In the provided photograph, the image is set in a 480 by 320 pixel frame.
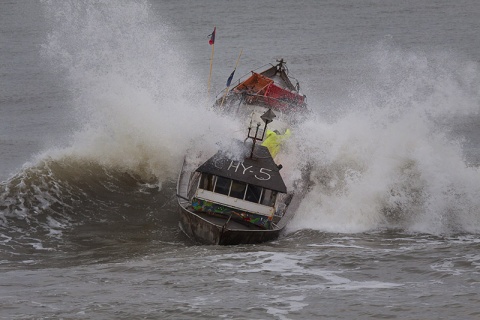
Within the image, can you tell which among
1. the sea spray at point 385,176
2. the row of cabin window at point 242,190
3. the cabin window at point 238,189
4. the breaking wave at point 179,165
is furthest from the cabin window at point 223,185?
the sea spray at point 385,176

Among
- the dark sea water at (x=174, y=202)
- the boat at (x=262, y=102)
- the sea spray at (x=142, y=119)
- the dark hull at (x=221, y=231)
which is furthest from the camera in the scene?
the boat at (x=262, y=102)

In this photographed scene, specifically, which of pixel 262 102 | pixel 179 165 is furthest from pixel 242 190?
pixel 262 102

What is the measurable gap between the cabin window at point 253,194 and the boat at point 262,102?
19.5 feet

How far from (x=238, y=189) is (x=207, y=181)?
2.87 feet

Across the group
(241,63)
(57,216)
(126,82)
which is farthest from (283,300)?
(241,63)

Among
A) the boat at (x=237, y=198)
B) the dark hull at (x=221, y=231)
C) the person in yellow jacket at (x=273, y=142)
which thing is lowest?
the dark hull at (x=221, y=231)

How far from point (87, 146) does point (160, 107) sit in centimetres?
326

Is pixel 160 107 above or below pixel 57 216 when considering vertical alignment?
above

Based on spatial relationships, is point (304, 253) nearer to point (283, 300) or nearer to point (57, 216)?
point (283, 300)

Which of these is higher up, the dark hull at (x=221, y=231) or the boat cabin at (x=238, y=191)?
the boat cabin at (x=238, y=191)

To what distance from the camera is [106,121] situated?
2883 cm

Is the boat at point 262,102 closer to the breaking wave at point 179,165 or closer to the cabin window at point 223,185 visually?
the breaking wave at point 179,165

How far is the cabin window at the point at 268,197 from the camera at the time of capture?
20.6 m

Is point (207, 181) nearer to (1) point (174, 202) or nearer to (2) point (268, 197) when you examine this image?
(2) point (268, 197)
